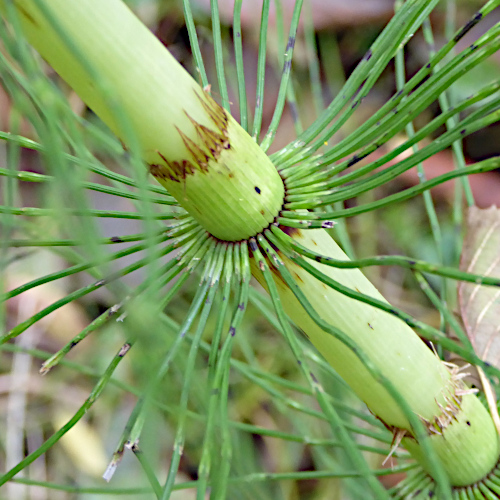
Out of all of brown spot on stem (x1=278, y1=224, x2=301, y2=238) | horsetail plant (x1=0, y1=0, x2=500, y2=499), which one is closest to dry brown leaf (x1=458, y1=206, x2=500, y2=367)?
horsetail plant (x1=0, y1=0, x2=500, y2=499)

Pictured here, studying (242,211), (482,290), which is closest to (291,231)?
(242,211)

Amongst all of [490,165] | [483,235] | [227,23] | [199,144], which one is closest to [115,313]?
[199,144]

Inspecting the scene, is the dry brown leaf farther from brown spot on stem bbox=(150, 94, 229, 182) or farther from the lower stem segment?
brown spot on stem bbox=(150, 94, 229, 182)

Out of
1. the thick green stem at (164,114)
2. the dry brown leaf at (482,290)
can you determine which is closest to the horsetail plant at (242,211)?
the thick green stem at (164,114)

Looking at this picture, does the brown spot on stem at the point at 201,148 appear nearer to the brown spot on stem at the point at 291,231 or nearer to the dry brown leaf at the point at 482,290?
the brown spot on stem at the point at 291,231

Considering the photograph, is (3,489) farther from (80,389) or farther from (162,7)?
(162,7)

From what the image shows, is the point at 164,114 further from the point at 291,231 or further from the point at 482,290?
the point at 482,290
